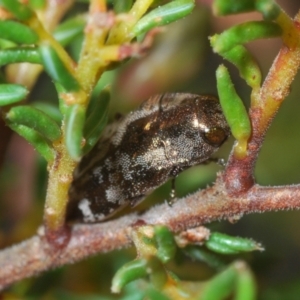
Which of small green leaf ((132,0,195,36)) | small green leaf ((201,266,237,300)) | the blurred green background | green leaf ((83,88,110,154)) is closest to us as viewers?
small green leaf ((201,266,237,300))

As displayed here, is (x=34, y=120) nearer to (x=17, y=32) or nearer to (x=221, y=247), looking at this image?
(x=17, y=32)

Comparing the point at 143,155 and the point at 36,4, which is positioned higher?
the point at 36,4

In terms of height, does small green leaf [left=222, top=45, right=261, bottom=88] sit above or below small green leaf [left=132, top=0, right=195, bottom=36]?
below

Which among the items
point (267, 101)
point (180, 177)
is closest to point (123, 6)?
point (267, 101)

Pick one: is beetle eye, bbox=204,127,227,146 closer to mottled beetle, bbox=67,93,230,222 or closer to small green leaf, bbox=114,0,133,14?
mottled beetle, bbox=67,93,230,222

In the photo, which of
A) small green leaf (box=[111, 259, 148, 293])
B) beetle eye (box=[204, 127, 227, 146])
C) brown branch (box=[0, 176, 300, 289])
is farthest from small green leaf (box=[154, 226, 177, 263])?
beetle eye (box=[204, 127, 227, 146])

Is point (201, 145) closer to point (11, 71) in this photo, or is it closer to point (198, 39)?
point (11, 71)

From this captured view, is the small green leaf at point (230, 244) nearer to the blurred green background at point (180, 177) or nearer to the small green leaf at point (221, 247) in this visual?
the small green leaf at point (221, 247)
